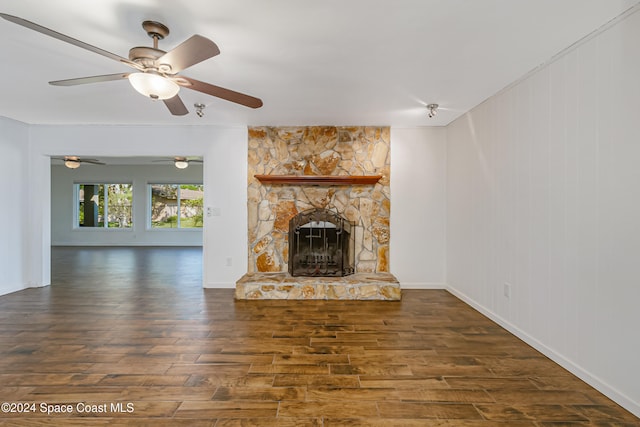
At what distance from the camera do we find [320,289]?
383 cm

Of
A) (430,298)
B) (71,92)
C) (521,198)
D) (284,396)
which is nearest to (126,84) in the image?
(71,92)

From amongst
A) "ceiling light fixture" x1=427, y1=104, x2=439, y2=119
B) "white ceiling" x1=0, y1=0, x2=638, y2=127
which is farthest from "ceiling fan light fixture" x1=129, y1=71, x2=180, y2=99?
"ceiling light fixture" x1=427, y1=104, x2=439, y2=119

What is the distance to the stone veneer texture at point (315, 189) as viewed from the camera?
4352 mm

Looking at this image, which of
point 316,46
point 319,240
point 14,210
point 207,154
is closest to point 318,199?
point 319,240

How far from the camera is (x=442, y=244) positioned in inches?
173

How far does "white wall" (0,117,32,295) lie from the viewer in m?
4.06

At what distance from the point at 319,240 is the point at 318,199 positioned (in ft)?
1.89

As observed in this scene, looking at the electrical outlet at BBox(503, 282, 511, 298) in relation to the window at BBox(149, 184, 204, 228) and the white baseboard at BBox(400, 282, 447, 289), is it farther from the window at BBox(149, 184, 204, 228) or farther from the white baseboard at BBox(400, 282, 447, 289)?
the window at BBox(149, 184, 204, 228)

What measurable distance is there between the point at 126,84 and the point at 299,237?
2.59m

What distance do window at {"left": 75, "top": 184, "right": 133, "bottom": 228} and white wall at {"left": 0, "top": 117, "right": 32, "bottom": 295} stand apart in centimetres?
523

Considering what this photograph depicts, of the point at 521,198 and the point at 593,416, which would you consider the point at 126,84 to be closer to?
the point at 521,198

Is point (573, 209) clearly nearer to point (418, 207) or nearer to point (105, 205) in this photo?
point (418, 207)

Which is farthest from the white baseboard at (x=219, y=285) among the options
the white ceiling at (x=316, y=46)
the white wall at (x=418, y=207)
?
the white ceiling at (x=316, y=46)

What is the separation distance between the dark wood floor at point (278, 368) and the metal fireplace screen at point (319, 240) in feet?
2.40
